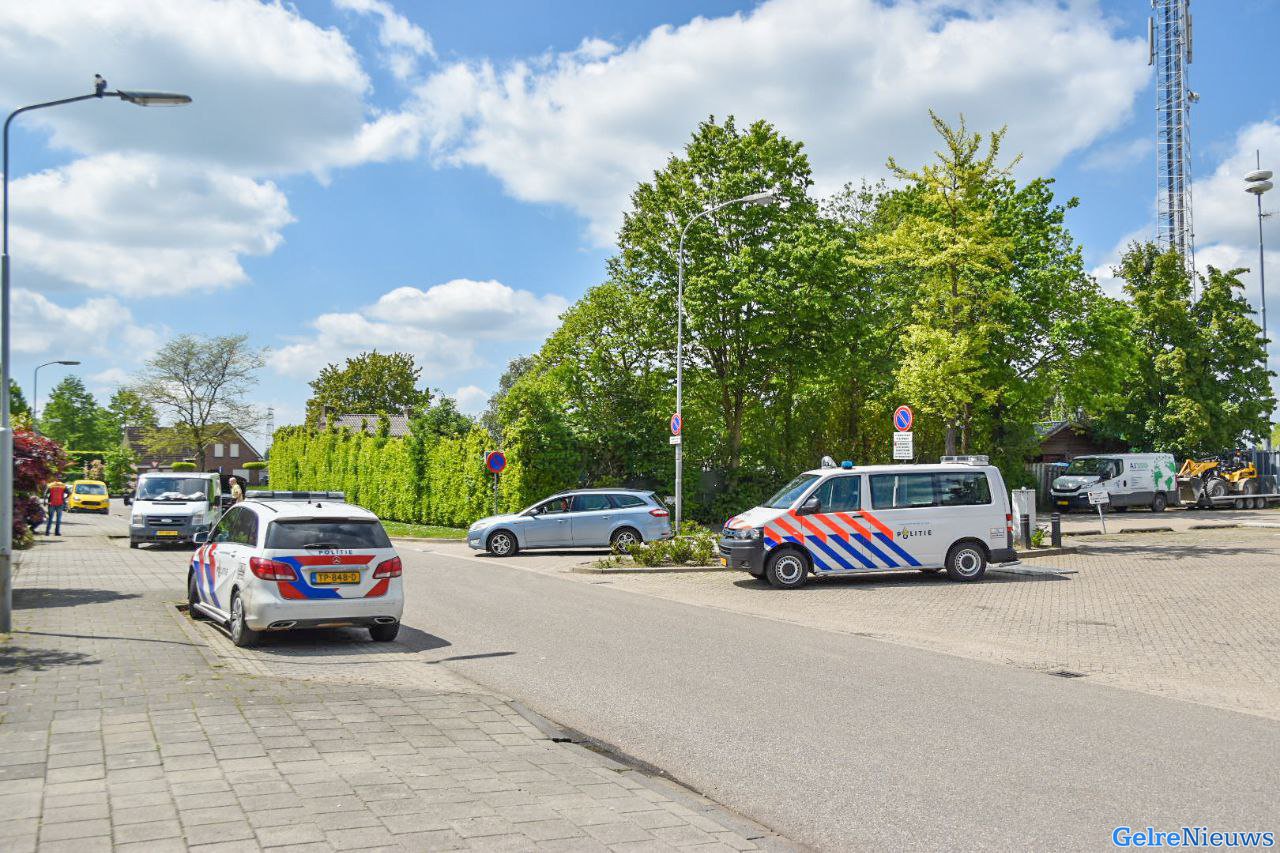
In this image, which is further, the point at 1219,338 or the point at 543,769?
the point at 1219,338

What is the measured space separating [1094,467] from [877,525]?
24576mm

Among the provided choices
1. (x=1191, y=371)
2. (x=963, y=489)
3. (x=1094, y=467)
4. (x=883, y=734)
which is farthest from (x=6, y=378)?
(x=1191, y=371)

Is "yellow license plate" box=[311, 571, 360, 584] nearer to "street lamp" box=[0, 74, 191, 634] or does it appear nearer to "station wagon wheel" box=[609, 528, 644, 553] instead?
"street lamp" box=[0, 74, 191, 634]

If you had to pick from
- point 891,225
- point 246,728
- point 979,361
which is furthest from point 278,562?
point 891,225

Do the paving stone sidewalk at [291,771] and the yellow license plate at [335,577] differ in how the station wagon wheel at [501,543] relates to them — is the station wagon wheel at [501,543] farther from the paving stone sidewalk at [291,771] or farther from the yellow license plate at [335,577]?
the paving stone sidewalk at [291,771]

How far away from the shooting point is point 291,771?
5.39 meters

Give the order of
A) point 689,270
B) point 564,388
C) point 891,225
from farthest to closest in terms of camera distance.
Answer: point 891,225, point 564,388, point 689,270

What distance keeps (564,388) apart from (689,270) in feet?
18.5

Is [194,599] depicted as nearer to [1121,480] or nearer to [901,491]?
[901,491]

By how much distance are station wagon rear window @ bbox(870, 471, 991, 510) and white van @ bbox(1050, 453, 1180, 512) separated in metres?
22.2

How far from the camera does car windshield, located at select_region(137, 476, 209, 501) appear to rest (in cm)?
2398

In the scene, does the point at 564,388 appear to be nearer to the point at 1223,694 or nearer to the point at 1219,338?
the point at 1223,694

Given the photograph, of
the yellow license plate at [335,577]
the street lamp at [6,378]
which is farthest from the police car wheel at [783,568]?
the street lamp at [6,378]

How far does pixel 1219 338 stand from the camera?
4469 centimetres
